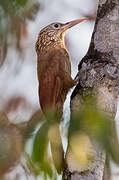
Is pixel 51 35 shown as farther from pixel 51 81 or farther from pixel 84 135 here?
pixel 84 135

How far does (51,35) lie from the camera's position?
13.9 feet

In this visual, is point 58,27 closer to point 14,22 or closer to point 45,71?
point 45,71

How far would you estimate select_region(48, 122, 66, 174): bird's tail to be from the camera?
108cm

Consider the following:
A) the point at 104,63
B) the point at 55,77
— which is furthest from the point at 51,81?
the point at 104,63

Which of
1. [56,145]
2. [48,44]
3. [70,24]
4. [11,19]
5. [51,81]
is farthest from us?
[48,44]

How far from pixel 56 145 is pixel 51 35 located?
2867 mm

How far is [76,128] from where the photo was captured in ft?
2.97

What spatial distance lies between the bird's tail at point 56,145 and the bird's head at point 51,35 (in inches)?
97.4

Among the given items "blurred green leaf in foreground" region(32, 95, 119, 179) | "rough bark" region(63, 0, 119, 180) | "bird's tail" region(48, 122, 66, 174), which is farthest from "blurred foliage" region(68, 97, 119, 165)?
"rough bark" region(63, 0, 119, 180)

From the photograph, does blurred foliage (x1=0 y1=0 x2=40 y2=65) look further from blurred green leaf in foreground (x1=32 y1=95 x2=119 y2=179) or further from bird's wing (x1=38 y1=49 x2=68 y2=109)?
bird's wing (x1=38 y1=49 x2=68 y2=109)

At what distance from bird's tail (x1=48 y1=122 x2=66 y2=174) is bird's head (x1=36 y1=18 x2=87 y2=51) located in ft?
8.12

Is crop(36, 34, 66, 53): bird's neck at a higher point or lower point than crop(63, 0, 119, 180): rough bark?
lower

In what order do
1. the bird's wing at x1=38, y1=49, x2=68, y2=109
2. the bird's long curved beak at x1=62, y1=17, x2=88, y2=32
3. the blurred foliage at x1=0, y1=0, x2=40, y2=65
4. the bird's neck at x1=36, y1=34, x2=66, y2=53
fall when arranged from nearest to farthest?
the blurred foliage at x1=0, y1=0, x2=40, y2=65 → the bird's wing at x1=38, y1=49, x2=68, y2=109 → the bird's long curved beak at x1=62, y1=17, x2=88, y2=32 → the bird's neck at x1=36, y1=34, x2=66, y2=53

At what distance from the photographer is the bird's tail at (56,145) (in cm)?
108
